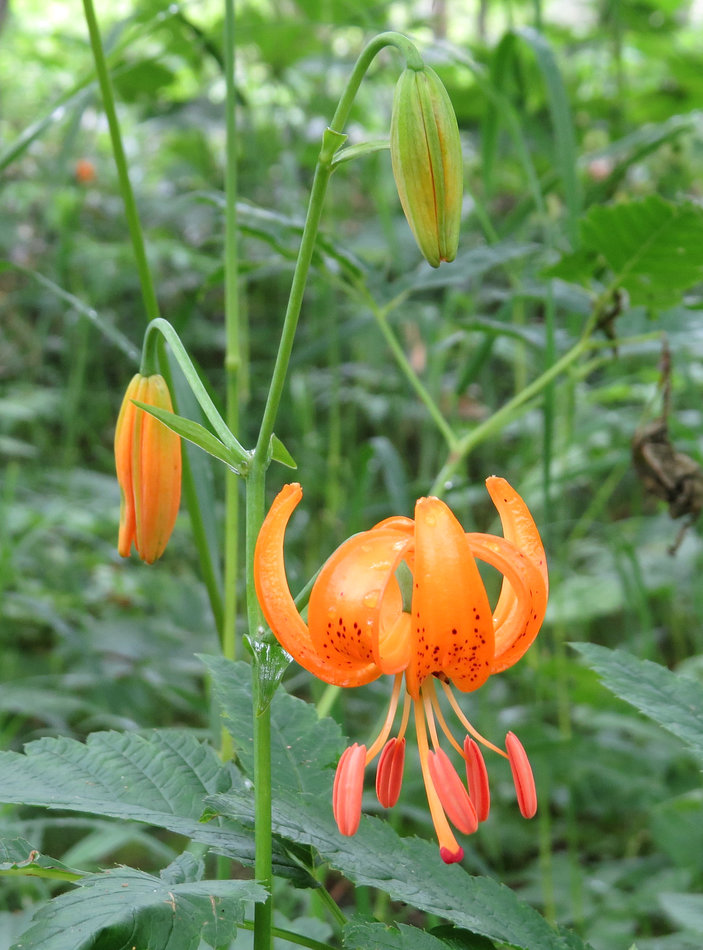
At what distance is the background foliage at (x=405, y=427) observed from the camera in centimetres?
108

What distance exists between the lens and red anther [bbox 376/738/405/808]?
58cm

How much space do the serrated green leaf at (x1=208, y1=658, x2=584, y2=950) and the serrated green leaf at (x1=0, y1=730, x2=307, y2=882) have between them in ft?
0.08

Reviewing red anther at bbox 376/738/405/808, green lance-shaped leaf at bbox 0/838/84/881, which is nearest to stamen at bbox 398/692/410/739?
red anther at bbox 376/738/405/808

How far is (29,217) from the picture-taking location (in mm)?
3863

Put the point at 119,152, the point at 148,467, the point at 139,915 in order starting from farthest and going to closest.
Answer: the point at 119,152 < the point at 148,467 < the point at 139,915

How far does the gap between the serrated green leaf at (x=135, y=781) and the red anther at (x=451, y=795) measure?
115mm

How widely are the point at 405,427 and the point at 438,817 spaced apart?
2.66m

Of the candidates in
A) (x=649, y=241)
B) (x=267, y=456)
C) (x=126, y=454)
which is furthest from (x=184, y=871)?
(x=649, y=241)

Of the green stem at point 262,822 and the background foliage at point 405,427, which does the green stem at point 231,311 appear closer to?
the background foliage at point 405,427

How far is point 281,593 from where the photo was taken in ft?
1.76

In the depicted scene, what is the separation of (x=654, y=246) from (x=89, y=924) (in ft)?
3.03

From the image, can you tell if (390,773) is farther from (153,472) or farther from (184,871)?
(153,472)

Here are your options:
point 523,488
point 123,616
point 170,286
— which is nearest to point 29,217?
point 170,286

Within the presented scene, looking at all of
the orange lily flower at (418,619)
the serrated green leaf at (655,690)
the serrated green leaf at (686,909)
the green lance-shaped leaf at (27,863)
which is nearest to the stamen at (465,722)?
the orange lily flower at (418,619)
